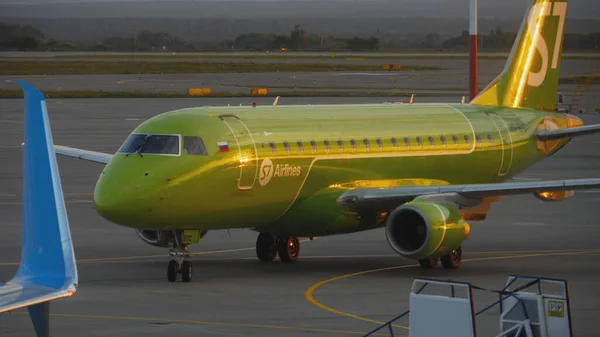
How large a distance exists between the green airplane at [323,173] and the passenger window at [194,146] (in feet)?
0.08

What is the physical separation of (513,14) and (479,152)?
30826 mm

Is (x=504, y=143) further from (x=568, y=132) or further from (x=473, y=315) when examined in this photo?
(x=473, y=315)

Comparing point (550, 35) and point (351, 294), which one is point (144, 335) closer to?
point (351, 294)

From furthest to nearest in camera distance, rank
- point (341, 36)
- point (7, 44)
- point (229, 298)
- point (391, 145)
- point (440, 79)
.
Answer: point (341, 36)
point (7, 44)
point (440, 79)
point (391, 145)
point (229, 298)

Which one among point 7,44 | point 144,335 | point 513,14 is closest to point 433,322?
point 144,335

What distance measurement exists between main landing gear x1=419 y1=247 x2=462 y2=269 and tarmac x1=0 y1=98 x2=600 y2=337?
17 cm

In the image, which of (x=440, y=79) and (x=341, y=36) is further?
(x=341, y=36)

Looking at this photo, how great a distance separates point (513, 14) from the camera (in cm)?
6084

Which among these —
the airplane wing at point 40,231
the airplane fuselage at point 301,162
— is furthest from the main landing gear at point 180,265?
the airplane wing at point 40,231

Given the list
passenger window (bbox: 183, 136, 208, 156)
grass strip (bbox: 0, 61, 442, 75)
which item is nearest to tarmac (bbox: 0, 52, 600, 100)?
grass strip (bbox: 0, 61, 442, 75)

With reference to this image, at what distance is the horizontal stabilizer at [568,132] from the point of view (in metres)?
31.2

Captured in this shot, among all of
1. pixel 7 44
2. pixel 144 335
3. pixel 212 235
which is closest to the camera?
pixel 144 335

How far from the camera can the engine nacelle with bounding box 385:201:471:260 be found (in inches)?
1026

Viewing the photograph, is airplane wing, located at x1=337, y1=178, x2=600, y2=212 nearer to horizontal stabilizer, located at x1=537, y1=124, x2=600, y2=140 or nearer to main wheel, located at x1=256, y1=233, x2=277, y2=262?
main wheel, located at x1=256, y1=233, x2=277, y2=262
